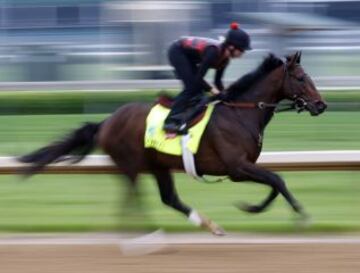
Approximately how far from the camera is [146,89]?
15688 mm

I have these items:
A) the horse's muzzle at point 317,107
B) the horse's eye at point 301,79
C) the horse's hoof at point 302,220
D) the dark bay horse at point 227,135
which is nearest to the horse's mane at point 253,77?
the dark bay horse at point 227,135

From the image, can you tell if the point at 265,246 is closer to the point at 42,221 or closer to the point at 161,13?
the point at 42,221

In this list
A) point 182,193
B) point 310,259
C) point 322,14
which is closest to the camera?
point 310,259

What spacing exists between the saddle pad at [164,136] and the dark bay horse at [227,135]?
0.05 metres

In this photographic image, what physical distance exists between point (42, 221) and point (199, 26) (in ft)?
38.4

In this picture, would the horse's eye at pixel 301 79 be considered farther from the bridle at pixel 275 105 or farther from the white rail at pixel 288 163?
the white rail at pixel 288 163

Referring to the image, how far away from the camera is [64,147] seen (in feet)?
24.0

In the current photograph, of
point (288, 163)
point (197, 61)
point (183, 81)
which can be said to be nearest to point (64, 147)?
point (183, 81)

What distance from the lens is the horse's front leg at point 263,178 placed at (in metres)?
6.49

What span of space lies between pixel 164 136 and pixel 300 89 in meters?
1.02

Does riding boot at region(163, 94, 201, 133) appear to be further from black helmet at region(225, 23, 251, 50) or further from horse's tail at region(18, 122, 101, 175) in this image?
horse's tail at region(18, 122, 101, 175)

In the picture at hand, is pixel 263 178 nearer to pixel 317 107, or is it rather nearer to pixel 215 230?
pixel 215 230

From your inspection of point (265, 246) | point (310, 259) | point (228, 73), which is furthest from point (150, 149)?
point (228, 73)

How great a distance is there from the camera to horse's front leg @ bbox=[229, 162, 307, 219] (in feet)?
21.3
